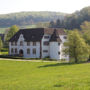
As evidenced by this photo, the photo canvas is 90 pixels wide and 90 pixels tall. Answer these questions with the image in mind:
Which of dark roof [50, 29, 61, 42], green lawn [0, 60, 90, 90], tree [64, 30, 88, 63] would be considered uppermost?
dark roof [50, 29, 61, 42]

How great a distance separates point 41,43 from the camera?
67.2m

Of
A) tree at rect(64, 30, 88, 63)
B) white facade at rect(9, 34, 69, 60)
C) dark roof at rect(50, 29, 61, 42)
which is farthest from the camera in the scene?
white facade at rect(9, 34, 69, 60)

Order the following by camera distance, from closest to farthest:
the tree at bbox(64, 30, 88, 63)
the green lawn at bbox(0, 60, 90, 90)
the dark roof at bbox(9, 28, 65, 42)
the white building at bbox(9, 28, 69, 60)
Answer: the green lawn at bbox(0, 60, 90, 90) < the tree at bbox(64, 30, 88, 63) < the white building at bbox(9, 28, 69, 60) < the dark roof at bbox(9, 28, 65, 42)

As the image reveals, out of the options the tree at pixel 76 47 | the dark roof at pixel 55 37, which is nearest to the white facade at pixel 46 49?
the dark roof at pixel 55 37

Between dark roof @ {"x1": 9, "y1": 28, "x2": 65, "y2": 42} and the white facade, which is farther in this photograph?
dark roof @ {"x1": 9, "y1": 28, "x2": 65, "y2": 42}

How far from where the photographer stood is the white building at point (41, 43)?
66.8m

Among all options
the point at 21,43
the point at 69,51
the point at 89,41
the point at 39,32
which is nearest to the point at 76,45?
the point at 69,51

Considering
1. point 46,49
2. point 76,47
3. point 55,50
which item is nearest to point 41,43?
point 46,49

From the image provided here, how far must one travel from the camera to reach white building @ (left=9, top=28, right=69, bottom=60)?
219 feet

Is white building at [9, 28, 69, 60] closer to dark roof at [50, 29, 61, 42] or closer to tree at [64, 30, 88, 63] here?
dark roof at [50, 29, 61, 42]

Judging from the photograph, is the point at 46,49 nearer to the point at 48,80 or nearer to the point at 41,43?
the point at 41,43

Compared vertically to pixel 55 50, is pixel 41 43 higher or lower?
higher

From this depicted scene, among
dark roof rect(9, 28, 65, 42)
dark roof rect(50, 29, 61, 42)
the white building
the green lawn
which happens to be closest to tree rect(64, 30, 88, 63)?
the white building

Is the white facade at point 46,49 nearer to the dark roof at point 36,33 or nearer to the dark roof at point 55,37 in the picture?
the dark roof at point 55,37
